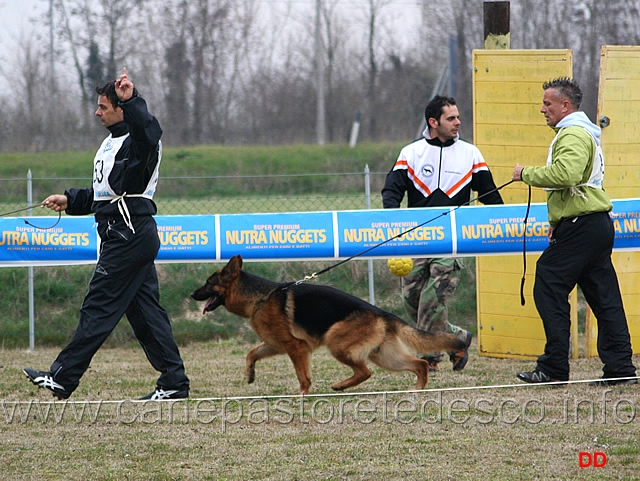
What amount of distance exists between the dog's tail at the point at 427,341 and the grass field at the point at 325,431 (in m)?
0.28

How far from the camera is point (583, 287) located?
6109 mm

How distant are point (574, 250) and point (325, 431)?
217cm

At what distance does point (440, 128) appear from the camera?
6.88 meters

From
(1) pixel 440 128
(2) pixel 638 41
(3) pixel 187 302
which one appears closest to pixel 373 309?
(1) pixel 440 128

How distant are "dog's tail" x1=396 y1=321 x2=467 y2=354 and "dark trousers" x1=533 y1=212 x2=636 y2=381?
0.61 metres

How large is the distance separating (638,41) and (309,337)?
20.5m

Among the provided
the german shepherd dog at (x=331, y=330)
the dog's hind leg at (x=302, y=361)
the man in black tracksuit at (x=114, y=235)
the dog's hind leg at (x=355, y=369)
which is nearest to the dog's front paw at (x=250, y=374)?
the german shepherd dog at (x=331, y=330)

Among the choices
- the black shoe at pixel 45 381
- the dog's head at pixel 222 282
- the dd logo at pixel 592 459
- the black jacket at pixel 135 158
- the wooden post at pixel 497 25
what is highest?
the wooden post at pixel 497 25

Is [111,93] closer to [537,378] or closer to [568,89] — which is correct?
[568,89]

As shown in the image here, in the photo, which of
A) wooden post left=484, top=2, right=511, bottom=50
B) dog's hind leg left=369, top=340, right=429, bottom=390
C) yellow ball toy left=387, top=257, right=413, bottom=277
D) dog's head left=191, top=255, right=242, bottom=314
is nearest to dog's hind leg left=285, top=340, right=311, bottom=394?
dog's hind leg left=369, top=340, right=429, bottom=390

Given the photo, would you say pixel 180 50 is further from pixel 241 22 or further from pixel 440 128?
pixel 440 128

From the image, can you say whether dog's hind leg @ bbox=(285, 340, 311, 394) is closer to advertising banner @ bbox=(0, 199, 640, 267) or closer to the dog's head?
the dog's head

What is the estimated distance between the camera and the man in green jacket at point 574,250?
578 centimetres

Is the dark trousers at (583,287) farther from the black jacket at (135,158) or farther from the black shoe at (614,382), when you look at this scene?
the black jacket at (135,158)
